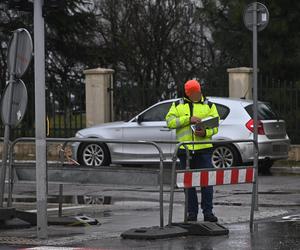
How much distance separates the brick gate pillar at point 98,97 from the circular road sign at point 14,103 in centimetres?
1330

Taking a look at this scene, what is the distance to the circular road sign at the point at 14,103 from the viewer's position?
9.62 metres

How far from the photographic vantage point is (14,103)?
9.72 m

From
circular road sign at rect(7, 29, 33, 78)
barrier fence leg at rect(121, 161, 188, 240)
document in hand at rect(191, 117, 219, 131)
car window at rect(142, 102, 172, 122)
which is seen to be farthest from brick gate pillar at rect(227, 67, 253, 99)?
barrier fence leg at rect(121, 161, 188, 240)

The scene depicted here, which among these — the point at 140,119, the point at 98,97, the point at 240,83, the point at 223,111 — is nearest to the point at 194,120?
the point at 223,111

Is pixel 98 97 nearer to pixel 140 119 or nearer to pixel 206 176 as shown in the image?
pixel 140 119

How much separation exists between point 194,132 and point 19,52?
7.61 feet

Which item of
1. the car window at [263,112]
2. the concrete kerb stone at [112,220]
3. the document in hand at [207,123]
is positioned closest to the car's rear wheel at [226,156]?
the car window at [263,112]

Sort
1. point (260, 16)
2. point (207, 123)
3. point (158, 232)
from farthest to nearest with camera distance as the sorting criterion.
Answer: point (260, 16) → point (207, 123) → point (158, 232)

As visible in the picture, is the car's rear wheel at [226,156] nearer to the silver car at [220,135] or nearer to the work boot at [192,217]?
the silver car at [220,135]

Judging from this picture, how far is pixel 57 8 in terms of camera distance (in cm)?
927

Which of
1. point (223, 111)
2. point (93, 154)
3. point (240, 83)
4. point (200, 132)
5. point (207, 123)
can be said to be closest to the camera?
point (207, 123)

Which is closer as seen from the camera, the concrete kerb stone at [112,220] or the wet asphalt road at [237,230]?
the wet asphalt road at [237,230]

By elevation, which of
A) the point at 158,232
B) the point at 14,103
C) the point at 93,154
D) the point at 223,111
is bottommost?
the point at 158,232

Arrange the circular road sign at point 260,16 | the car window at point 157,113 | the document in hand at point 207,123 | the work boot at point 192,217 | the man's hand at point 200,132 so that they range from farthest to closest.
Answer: the car window at point 157,113, the circular road sign at point 260,16, the work boot at point 192,217, the man's hand at point 200,132, the document in hand at point 207,123
